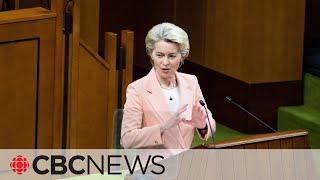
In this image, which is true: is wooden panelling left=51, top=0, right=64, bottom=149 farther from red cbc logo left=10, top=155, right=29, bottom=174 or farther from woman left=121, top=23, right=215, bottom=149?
woman left=121, top=23, right=215, bottom=149

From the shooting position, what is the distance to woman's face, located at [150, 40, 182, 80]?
3.23 m

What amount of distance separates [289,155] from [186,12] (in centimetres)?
376

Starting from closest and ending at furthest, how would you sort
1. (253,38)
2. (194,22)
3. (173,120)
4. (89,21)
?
(173,120) < (89,21) < (253,38) < (194,22)

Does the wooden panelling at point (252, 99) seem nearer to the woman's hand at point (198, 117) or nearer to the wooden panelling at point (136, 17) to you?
the wooden panelling at point (136, 17)

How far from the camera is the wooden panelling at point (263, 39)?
5750 millimetres

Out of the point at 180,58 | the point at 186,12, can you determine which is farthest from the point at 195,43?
the point at 180,58

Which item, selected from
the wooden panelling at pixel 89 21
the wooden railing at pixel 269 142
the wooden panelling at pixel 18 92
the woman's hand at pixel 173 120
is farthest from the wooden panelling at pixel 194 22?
the wooden railing at pixel 269 142

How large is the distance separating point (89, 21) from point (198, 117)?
2.13m

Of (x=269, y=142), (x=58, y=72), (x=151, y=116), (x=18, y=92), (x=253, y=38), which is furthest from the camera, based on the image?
(x=253, y=38)

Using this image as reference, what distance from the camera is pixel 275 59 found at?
5.83m

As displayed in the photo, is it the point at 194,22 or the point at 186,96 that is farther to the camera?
the point at 194,22

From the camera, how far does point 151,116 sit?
10.4ft

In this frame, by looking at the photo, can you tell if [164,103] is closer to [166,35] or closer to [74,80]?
[166,35]

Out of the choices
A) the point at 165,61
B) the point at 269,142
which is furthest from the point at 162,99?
the point at 269,142
